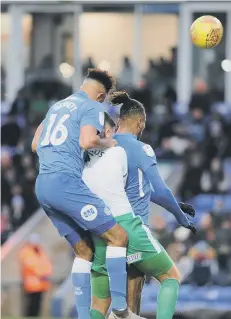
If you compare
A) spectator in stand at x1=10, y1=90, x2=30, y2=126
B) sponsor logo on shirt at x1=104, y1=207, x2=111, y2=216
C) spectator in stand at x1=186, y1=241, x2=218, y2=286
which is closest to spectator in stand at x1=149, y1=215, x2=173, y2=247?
spectator in stand at x1=186, y1=241, x2=218, y2=286

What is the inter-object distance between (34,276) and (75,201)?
11237mm

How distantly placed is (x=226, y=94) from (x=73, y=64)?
3.59 meters

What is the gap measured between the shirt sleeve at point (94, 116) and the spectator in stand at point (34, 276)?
437 inches

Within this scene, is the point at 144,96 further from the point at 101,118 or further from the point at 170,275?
the point at 101,118

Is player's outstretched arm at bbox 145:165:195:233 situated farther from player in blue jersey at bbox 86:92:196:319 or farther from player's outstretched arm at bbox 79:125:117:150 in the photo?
player's outstretched arm at bbox 79:125:117:150

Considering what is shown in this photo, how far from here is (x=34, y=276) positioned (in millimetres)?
20094

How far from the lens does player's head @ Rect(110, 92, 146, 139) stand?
31.1ft

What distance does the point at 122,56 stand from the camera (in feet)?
88.6

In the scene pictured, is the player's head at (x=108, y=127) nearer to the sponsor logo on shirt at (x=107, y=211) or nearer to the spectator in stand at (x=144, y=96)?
the sponsor logo on shirt at (x=107, y=211)

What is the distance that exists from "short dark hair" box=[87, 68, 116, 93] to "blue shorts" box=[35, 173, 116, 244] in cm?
78

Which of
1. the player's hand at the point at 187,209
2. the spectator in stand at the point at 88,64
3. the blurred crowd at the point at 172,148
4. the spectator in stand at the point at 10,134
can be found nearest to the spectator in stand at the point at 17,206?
the blurred crowd at the point at 172,148

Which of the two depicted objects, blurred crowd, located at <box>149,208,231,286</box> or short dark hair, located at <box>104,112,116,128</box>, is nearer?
short dark hair, located at <box>104,112,116,128</box>

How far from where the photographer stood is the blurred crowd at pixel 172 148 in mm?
19328

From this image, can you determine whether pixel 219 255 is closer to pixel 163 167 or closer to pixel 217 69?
pixel 163 167
